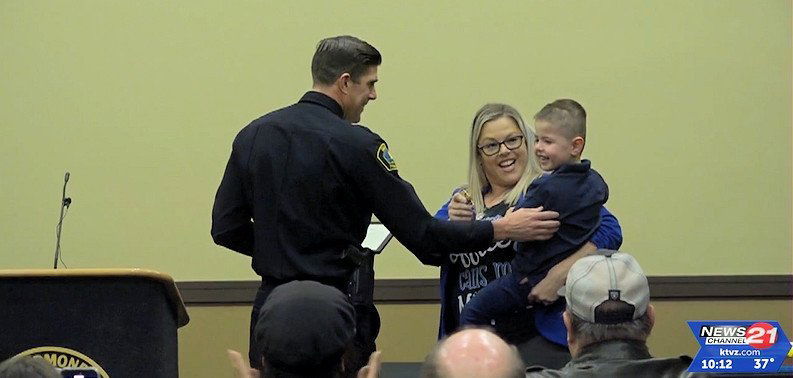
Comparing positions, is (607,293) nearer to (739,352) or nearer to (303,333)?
(739,352)

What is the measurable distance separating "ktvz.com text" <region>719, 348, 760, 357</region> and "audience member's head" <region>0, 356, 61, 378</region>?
132 centimetres

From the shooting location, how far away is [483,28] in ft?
18.3

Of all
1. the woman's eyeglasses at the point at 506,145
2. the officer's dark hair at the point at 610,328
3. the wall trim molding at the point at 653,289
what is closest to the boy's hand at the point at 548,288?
the woman's eyeglasses at the point at 506,145

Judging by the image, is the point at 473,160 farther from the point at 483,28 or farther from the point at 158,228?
the point at 158,228

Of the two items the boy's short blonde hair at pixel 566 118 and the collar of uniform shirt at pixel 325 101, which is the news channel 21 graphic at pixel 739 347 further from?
the collar of uniform shirt at pixel 325 101

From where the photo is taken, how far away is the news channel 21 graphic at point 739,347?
8.27 ft

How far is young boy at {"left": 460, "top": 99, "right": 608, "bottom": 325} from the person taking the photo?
3.59 m

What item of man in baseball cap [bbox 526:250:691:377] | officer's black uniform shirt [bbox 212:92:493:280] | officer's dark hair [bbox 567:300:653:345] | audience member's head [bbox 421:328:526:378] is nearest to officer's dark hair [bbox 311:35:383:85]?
officer's black uniform shirt [bbox 212:92:493:280]

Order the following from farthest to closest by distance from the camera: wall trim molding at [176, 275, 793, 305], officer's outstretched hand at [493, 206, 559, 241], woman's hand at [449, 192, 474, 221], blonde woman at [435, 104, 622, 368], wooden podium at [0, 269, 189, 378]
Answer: wall trim molding at [176, 275, 793, 305] → woman's hand at [449, 192, 474, 221] → blonde woman at [435, 104, 622, 368] → officer's outstretched hand at [493, 206, 559, 241] → wooden podium at [0, 269, 189, 378]

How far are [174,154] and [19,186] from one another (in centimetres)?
71

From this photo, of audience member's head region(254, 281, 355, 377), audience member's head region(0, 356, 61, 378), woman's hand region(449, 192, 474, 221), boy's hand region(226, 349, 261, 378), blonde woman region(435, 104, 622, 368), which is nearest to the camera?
audience member's head region(0, 356, 61, 378)

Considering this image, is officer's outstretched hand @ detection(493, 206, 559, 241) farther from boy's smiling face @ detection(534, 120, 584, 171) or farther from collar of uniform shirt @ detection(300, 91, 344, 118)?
collar of uniform shirt @ detection(300, 91, 344, 118)

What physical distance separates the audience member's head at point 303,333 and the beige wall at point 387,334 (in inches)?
129

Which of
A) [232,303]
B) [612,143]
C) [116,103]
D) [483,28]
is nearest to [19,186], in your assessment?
[116,103]
